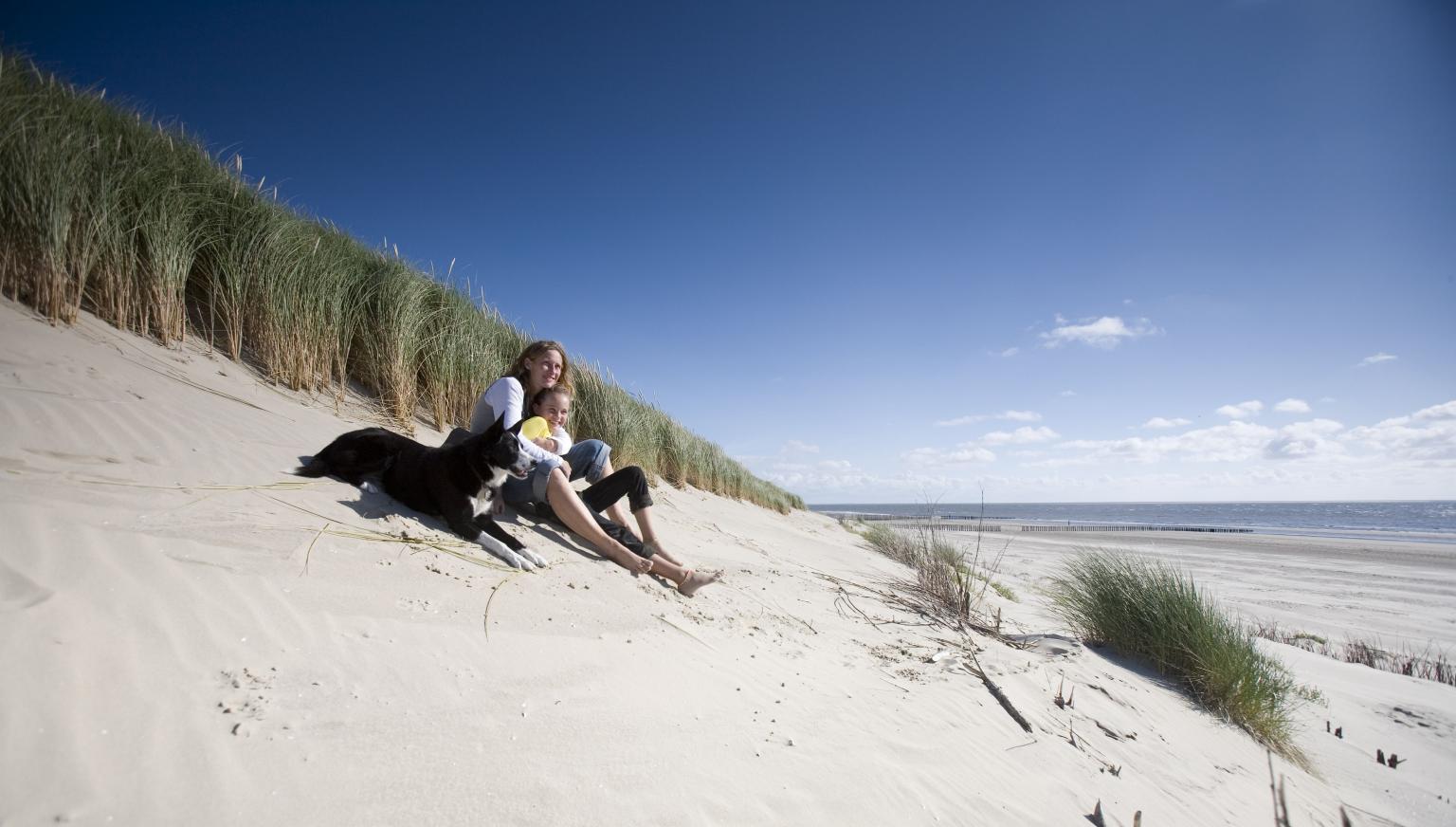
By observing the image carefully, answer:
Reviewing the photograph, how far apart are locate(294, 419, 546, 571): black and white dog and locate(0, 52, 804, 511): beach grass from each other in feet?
6.09

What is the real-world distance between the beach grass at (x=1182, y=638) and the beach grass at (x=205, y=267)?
18.6ft

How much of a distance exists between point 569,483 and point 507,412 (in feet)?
2.31

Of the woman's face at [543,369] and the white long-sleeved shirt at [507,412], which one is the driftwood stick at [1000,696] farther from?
the woman's face at [543,369]

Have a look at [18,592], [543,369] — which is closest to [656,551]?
[543,369]

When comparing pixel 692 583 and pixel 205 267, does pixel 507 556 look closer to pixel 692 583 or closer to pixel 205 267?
pixel 692 583

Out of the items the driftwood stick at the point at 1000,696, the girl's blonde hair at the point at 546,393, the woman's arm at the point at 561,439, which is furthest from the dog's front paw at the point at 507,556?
the driftwood stick at the point at 1000,696

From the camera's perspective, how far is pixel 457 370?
607 centimetres

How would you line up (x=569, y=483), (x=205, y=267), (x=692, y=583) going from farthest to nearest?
(x=205, y=267) < (x=569, y=483) < (x=692, y=583)

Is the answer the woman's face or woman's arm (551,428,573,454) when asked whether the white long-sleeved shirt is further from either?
the woman's face

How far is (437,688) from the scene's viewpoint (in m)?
1.93

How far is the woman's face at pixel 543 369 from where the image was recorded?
14.1 ft

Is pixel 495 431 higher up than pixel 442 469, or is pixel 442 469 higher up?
pixel 495 431

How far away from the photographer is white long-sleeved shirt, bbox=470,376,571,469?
3604 mm

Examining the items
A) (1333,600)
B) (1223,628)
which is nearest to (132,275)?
(1223,628)
